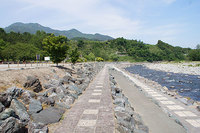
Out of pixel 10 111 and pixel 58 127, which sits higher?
pixel 10 111

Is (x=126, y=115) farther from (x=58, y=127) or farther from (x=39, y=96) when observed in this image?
(x=39, y=96)

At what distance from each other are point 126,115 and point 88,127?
1947 millimetres

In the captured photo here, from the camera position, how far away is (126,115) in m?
6.98

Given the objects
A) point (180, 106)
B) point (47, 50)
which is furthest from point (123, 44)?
point (180, 106)

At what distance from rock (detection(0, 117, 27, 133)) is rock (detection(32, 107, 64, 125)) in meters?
1.22

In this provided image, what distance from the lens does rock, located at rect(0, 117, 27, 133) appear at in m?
4.67

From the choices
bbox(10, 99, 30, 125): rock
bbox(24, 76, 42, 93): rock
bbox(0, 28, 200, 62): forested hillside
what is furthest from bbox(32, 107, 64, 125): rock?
bbox(0, 28, 200, 62): forested hillside

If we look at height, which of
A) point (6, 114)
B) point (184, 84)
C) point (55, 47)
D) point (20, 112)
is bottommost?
point (184, 84)

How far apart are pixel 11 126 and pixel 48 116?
218 cm

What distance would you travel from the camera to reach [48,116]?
6.93 metres

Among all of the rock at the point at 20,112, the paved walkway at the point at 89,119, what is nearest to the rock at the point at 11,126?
the rock at the point at 20,112

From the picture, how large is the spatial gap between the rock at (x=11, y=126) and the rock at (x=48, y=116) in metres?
1.22

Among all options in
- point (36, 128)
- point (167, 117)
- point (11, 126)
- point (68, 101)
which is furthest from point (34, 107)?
point (167, 117)

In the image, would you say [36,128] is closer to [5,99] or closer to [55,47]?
[5,99]
